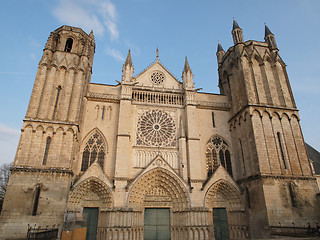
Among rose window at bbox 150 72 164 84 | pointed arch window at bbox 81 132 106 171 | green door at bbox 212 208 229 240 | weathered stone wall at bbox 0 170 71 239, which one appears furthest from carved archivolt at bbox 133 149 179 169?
rose window at bbox 150 72 164 84

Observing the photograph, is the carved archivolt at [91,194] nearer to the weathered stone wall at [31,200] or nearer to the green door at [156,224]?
the weathered stone wall at [31,200]

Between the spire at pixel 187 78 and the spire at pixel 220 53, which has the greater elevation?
the spire at pixel 220 53

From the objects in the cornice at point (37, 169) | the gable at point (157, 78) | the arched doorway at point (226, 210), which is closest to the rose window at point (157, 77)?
the gable at point (157, 78)

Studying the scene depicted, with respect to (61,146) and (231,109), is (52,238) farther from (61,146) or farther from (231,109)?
(231,109)

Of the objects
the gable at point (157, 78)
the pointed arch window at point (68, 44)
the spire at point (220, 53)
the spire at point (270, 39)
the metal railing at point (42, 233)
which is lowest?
the metal railing at point (42, 233)

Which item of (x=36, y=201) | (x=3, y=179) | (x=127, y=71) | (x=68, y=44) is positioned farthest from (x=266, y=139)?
(x=3, y=179)

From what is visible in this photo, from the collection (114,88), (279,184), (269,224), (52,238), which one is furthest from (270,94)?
(52,238)

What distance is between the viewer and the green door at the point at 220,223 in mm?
16453

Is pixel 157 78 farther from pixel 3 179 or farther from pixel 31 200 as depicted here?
pixel 3 179

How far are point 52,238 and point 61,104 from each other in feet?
28.1

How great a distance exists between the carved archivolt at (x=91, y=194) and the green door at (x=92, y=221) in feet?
1.27

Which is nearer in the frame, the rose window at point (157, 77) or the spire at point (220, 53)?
the rose window at point (157, 77)

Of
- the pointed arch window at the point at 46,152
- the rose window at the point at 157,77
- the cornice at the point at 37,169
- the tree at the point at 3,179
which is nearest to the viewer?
the cornice at the point at 37,169

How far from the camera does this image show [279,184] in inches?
599
